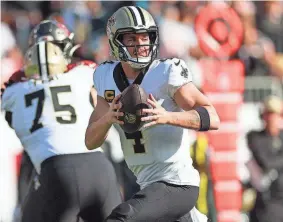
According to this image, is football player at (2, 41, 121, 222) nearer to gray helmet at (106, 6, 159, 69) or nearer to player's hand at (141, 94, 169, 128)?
gray helmet at (106, 6, 159, 69)

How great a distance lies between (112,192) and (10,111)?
0.94 m

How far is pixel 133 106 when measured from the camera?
179 inches

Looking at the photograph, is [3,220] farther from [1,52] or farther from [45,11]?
[45,11]

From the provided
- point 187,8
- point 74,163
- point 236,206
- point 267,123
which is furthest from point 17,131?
point 187,8

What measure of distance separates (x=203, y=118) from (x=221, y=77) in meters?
5.37

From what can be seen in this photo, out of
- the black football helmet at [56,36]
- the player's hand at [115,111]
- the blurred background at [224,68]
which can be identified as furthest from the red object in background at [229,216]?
the player's hand at [115,111]

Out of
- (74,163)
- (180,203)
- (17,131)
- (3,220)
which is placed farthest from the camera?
(3,220)

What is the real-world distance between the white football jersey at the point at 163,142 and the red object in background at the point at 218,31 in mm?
5492

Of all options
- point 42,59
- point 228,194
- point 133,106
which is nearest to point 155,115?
point 133,106

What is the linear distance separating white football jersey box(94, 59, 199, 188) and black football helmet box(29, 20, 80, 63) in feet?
5.07

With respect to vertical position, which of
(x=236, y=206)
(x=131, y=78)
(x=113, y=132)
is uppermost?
(x=131, y=78)

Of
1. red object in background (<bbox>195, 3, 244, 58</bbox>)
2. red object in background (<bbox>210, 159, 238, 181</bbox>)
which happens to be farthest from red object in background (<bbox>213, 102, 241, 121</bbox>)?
red object in background (<bbox>195, 3, 244, 58</bbox>)

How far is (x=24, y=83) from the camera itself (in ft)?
20.5

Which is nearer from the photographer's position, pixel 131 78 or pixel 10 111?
pixel 131 78
